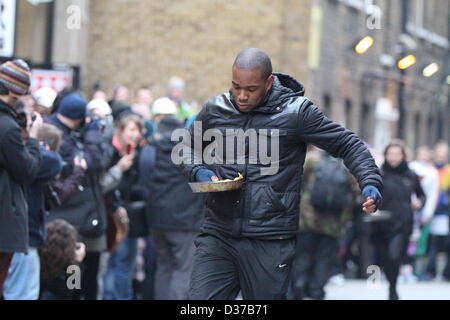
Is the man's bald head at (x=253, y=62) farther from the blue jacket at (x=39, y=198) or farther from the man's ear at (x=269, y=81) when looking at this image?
the blue jacket at (x=39, y=198)

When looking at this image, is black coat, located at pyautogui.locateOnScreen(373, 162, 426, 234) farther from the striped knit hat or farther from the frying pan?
the frying pan

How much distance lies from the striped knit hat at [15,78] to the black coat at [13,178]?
162 mm

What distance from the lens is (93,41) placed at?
72.1 ft

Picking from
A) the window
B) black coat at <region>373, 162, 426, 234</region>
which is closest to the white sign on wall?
black coat at <region>373, 162, 426, 234</region>

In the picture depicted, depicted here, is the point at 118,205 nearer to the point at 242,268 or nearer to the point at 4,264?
the point at 4,264

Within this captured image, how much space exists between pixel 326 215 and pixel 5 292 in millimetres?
5183

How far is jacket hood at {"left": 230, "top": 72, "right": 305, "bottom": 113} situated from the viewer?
7.65 meters

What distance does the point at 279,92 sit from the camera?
25.3 feet

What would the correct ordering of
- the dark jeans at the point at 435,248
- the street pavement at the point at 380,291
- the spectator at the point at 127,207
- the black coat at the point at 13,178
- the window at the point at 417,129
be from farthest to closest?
the window at the point at 417,129
the dark jeans at the point at 435,248
the street pavement at the point at 380,291
the spectator at the point at 127,207
the black coat at the point at 13,178

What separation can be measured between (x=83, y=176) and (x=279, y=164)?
132 inches

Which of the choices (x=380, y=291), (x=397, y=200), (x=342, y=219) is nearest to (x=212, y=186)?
(x=342, y=219)

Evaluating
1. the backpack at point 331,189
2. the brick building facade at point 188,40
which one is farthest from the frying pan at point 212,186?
the brick building facade at point 188,40

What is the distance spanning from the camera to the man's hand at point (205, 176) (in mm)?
7613

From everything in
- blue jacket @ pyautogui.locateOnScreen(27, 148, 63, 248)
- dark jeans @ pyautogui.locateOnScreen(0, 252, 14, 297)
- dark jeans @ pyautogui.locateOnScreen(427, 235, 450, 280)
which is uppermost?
blue jacket @ pyautogui.locateOnScreen(27, 148, 63, 248)
